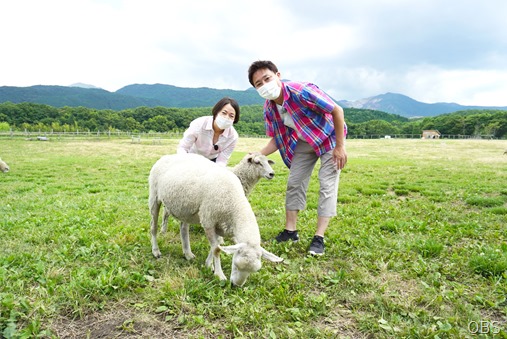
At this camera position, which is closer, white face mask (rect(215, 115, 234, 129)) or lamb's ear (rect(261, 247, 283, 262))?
lamb's ear (rect(261, 247, 283, 262))

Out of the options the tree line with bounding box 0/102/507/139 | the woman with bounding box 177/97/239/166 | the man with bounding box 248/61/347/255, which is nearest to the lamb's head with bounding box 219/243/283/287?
the man with bounding box 248/61/347/255

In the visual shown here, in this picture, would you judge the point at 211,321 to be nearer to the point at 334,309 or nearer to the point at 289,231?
the point at 334,309

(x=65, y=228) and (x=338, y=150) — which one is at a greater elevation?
(x=338, y=150)

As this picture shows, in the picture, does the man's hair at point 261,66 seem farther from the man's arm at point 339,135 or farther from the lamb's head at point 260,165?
the lamb's head at point 260,165

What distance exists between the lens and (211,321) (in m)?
3.23

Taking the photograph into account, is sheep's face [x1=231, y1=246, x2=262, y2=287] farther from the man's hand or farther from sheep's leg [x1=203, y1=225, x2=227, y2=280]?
the man's hand

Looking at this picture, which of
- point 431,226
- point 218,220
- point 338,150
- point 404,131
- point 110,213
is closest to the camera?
point 218,220

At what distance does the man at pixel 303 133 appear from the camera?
4820 mm

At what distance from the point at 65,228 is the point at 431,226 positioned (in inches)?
288

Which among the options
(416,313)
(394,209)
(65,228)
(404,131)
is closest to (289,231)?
(416,313)

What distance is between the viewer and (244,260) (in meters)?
3.63

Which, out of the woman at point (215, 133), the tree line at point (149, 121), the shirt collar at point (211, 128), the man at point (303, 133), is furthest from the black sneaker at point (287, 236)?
the tree line at point (149, 121)

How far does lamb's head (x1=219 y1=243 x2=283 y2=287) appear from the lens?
3.64 metres

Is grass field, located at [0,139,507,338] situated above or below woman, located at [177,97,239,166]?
below
